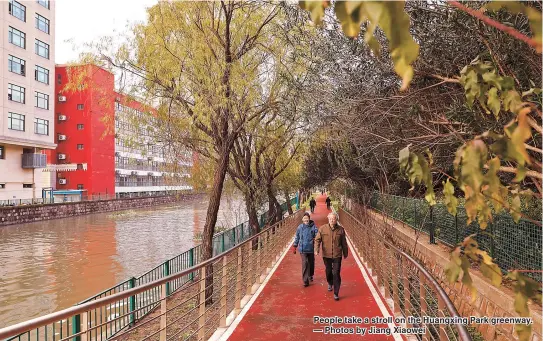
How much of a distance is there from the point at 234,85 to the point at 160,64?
81.1 inches

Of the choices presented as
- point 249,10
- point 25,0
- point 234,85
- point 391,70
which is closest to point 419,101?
point 391,70

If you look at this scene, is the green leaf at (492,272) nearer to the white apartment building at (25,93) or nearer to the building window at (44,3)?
the white apartment building at (25,93)

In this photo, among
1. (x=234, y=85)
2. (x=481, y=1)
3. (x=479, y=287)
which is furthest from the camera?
(x=234, y=85)

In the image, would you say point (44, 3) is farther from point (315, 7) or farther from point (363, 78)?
point (315, 7)

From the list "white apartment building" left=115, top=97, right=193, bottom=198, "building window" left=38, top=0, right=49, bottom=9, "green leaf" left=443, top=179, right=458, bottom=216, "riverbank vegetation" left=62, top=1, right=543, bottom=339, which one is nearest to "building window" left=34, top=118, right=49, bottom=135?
"building window" left=38, top=0, right=49, bottom=9

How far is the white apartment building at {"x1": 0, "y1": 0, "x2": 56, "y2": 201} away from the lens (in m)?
34.6

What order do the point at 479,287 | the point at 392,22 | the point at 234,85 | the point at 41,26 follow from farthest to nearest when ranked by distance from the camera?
the point at 41,26, the point at 234,85, the point at 479,287, the point at 392,22

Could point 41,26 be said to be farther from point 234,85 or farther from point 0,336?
point 0,336

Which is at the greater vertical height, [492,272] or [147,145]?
[147,145]

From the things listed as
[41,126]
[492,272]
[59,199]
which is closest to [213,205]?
[492,272]

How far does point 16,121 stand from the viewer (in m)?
35.8

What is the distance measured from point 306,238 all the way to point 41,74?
1602 inches

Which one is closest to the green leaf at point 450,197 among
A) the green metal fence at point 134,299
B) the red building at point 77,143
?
the green metal fence at point 134,299

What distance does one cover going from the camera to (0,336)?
7.06 feet
